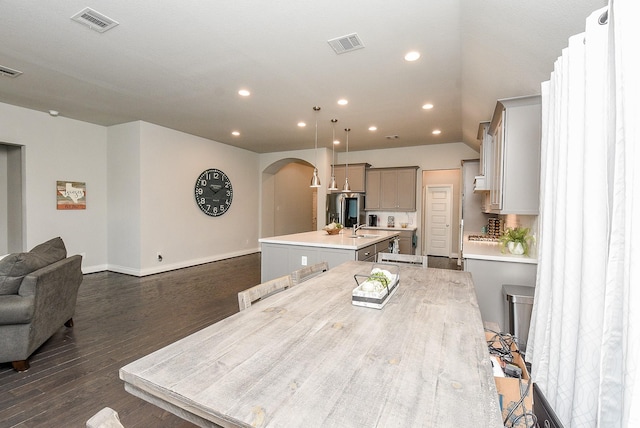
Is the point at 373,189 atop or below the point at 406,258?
atop

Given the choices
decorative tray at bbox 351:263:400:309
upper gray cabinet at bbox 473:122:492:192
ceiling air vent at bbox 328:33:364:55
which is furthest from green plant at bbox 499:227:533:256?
ceiling air vent at bbox 328:33:364:55

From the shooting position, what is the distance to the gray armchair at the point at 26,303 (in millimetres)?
2213

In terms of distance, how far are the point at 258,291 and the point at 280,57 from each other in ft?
8.07

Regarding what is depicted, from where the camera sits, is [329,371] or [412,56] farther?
[412,56]

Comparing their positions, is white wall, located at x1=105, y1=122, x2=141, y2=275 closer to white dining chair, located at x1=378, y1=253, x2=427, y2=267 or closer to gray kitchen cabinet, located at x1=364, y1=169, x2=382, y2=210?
white dining chair, located at x1=378, y1=253, x2=427, y2=267

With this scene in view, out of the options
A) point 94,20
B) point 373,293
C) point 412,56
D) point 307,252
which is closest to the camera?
Answer: point 373,293

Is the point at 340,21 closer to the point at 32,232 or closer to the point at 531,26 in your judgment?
the point at 531,26

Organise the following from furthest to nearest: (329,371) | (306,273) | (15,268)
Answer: (15,268)
(306,273)
(329,371)

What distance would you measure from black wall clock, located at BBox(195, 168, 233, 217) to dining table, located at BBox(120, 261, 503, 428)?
5597 millimetres

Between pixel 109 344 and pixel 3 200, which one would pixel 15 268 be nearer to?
pixel 109 344

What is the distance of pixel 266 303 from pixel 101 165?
5847 millimetres

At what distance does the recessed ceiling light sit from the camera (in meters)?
2.89

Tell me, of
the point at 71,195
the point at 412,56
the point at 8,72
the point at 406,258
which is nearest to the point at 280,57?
the point at 412,56

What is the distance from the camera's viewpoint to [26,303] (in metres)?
2.23
